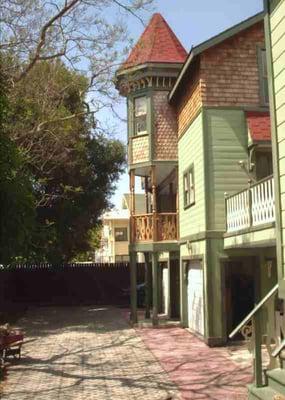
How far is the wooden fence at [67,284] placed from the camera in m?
30.8

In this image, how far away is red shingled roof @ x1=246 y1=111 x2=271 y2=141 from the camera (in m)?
14.9

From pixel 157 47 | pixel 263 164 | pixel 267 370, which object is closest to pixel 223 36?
pixel 263 164

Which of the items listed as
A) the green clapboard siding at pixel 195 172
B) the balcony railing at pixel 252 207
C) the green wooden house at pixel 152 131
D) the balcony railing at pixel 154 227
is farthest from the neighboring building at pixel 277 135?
the balcony railing at pixel 154 227

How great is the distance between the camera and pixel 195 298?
17203 mm

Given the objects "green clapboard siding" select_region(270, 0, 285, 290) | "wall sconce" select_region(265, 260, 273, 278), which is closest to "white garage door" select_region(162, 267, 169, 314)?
"wall sconce" select_region(265, 260, 273, 278)

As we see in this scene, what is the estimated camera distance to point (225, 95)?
51.2 feet

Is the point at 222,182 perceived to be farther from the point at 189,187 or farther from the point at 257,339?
the point at 257,339

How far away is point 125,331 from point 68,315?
7.15 meters

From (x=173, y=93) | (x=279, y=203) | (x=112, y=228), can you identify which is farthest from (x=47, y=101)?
(x=112, y=228)

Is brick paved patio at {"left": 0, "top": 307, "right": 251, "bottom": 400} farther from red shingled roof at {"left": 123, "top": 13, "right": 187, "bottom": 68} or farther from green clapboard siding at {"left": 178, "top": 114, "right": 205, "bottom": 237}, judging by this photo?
red shingled roof at {"left": 123, "top": 13, "right": 187, "bottom": 68}

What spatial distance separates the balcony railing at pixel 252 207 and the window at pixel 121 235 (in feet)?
151

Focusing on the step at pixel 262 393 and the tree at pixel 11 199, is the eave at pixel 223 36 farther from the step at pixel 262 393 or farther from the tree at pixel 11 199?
the step at pixel 262 393

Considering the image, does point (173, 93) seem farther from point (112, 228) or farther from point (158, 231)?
point (112, 228)

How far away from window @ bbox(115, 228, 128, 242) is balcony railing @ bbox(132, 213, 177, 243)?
4024 cm
